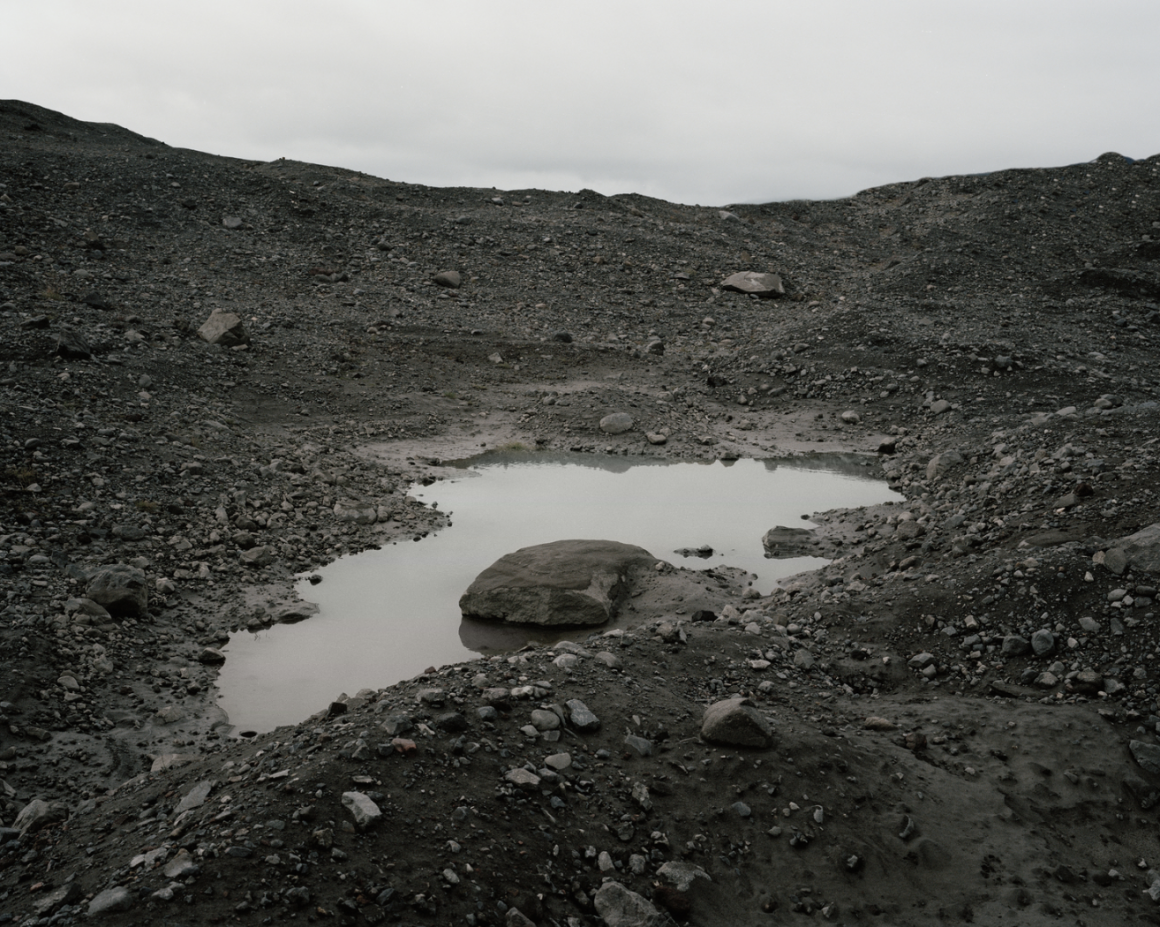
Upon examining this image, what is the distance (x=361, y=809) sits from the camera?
409cm

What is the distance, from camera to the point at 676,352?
1741cm

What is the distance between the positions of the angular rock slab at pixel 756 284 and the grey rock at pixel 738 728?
1690cm

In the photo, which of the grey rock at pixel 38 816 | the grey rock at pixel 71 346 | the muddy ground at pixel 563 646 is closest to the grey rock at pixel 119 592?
the muddy ground at pixel 563 646

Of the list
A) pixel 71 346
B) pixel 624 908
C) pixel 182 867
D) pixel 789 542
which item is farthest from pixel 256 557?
pixel 624 908

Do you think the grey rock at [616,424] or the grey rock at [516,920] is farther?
the grey rock at [616,424]

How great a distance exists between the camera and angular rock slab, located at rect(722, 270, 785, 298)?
68.3 feet

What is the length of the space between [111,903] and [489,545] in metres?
6.06

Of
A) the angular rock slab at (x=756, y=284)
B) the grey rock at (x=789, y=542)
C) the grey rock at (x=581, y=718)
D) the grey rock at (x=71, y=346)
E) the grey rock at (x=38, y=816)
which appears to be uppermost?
the angular rock slab at (x=756, y=284)

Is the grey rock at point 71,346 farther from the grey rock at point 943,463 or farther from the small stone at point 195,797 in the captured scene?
the grey rock at point 943,463

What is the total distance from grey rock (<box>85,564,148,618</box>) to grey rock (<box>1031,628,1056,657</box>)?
662 centimetres

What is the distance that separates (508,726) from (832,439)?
9407 millimetres

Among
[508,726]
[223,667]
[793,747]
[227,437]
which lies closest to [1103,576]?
[793,747]

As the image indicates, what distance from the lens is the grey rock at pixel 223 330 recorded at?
14328 mm

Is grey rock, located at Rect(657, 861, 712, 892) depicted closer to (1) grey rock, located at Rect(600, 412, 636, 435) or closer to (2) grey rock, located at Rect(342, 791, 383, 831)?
(2) grey rock, located at Rect(342, 791, 383, 831)
